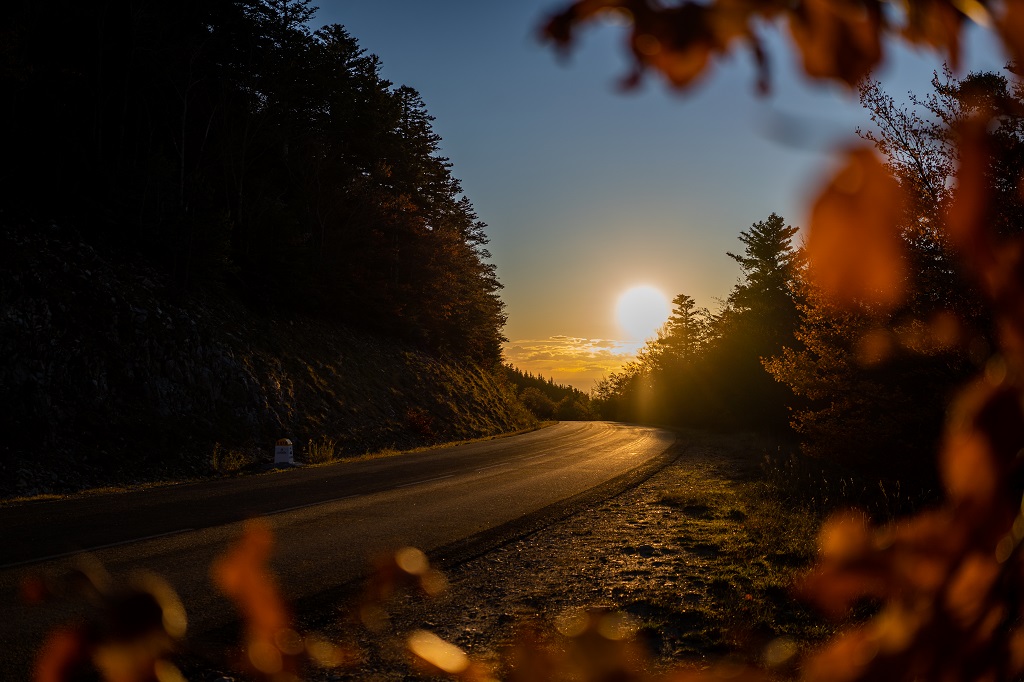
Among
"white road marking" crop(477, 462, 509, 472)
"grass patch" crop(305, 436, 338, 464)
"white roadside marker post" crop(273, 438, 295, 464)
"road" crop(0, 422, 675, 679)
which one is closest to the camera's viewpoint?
"road" crop(0, 422, 675, 679)

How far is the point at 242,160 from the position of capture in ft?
84.1

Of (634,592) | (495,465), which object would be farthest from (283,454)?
(634,592)

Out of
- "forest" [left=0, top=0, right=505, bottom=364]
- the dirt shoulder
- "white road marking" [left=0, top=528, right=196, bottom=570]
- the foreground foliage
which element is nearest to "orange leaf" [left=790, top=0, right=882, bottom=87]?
the foreground foliage

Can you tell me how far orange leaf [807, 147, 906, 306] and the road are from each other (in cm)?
550

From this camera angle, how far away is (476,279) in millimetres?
43531

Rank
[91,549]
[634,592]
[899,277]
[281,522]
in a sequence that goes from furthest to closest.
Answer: [281,522]
[91,549]
[634,592]
[899,277]

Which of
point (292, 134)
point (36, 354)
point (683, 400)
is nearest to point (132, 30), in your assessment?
point (292, 134)

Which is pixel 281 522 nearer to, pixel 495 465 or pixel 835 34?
pixel 495 465

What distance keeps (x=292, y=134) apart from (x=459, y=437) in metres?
16.9

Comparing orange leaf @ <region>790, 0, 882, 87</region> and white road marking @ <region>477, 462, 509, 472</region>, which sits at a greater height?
orange leaf @ <region>790, 0, 882, 87</region>

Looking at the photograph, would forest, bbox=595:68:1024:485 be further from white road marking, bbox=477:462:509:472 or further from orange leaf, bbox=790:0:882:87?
white road marking, bbox=477:462:509:472

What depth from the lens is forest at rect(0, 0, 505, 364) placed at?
754 inches

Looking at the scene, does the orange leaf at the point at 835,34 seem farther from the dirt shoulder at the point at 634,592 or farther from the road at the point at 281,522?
the road at the point at 281,522

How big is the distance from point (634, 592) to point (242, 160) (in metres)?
25.3
